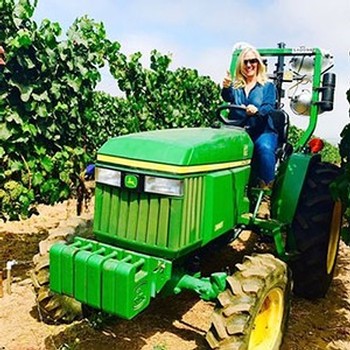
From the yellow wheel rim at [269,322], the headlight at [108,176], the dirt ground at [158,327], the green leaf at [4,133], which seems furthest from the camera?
the green leaf at [4,133]

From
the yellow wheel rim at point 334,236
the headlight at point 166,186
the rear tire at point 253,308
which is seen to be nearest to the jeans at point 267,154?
the yellow wheel rim at point 334,236

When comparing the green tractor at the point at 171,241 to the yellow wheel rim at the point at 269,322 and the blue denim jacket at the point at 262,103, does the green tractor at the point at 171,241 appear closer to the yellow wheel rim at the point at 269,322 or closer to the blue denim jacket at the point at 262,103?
the yellow wheel rim at the point at 269,322

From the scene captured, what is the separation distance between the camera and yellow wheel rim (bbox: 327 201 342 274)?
457 centimetres

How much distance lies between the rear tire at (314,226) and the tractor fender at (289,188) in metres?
0.08

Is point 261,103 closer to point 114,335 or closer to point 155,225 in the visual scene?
point 155,225

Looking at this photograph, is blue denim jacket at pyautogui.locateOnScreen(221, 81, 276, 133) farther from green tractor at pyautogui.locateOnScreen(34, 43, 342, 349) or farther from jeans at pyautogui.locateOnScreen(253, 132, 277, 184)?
green tractor at pyautogui.locateOnScreen(34, 43, 342, 349)

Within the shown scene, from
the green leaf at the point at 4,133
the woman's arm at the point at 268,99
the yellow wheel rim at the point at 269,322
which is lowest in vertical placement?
the yellow wheel rim at the point at 269,322

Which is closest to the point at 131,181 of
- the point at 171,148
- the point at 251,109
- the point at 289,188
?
the point at 171,148

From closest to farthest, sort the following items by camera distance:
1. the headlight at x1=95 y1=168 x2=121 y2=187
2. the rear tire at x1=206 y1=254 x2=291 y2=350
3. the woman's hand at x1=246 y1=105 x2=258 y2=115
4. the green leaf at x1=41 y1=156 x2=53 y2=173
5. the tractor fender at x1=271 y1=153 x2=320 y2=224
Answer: the rear tire at x1=206 y1=254 x2=291 y2=350 → the headlight at x1=95 y1=168 x2=121 y2=187 → the woman's hand at x1=246 y1=105 x2=258 y2=115 → the tractor fender at x1=271 y1=153 x2=320 y2=224 → the green leaf at x1=41 y1=156 x2=53 y2=173

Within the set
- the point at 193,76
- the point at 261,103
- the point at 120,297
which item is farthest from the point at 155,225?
the point at 193,76

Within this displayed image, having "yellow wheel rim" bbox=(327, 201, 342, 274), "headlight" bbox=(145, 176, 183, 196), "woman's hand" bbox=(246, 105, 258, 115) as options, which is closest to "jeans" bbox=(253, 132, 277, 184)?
"woman's hand" bbox=(246, 105, 258, 115)

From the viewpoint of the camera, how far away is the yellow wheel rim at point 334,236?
457 centimetres

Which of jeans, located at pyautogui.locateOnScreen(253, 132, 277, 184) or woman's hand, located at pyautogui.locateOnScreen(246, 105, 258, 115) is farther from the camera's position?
jeans, located at pyautogui.locateOnScreen(253, 132, 277, 184)

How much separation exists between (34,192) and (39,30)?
1680mm
